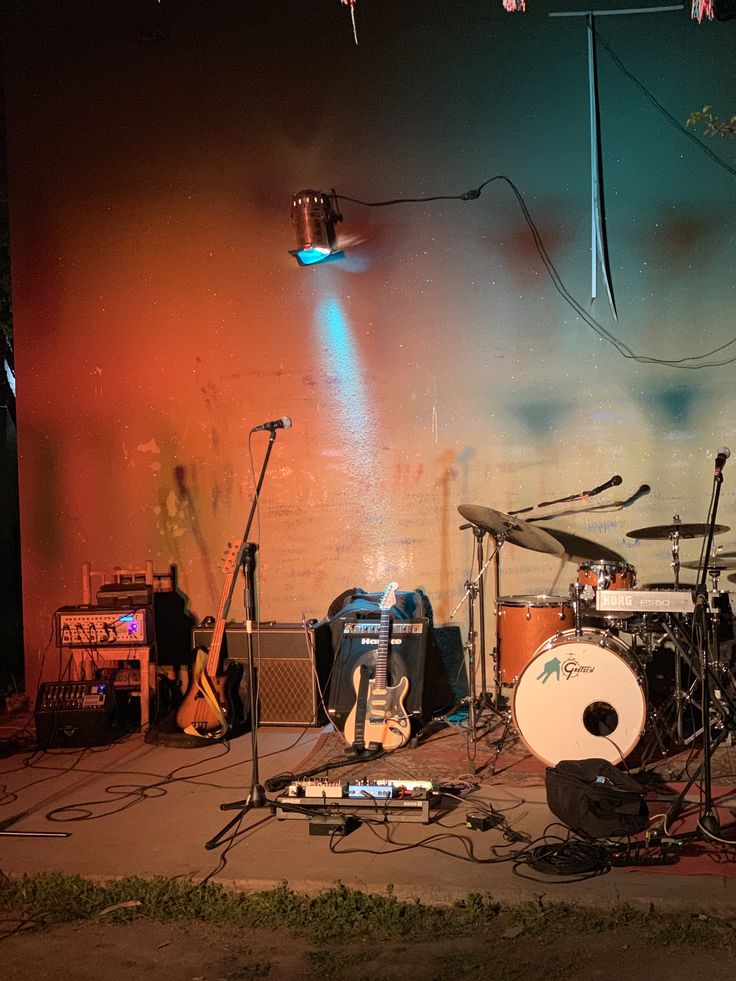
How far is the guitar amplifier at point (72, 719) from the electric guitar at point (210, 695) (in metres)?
0.56

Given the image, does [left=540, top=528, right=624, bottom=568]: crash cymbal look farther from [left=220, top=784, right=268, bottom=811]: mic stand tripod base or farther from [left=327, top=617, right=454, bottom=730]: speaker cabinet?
[left=220, top=784, right=268, bottom=811]: mic stand tripod base

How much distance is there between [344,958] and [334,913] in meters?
0.34

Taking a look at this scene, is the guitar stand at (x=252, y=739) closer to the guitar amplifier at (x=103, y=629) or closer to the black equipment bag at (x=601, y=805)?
the black equipment bag at (x=601, y=805)

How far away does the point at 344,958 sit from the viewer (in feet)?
11.3

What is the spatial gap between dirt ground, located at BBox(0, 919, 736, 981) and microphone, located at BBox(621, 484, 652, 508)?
4132 mm

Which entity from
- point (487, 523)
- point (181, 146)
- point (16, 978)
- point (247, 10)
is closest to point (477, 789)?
point (487, 523)

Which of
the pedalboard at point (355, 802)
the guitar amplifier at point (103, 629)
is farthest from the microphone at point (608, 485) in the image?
the guitar amplifier at point (103, 629)

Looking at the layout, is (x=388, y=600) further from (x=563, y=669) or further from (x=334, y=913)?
(x=334, y=913)

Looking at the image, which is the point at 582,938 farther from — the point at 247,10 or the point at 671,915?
the point at 247,10

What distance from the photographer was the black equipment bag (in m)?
4.32

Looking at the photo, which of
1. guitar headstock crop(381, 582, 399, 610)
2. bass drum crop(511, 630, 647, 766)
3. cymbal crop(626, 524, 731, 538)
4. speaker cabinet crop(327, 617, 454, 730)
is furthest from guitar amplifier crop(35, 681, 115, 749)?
cymbal crop(626, 524, 731, 538)

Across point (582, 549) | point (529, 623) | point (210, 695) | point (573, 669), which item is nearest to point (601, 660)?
point (573, 669)

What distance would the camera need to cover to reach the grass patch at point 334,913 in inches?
141

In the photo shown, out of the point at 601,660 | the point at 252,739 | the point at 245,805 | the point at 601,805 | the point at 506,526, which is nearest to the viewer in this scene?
the point at 601,805
